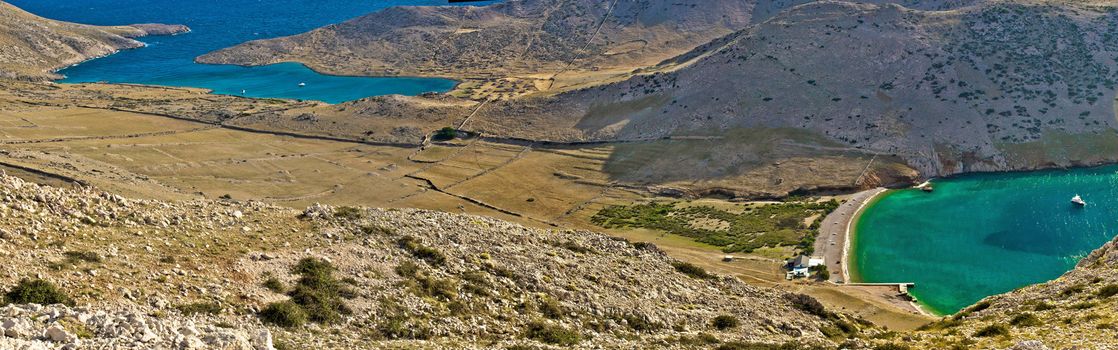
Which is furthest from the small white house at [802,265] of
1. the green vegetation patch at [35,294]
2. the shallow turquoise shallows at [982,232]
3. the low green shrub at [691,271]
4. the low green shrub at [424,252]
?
the green vegetation patch at [35,294]

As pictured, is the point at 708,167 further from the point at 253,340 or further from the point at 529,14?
the point at 529,14

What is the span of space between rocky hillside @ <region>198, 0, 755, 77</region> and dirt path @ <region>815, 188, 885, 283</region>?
70920 millimetres

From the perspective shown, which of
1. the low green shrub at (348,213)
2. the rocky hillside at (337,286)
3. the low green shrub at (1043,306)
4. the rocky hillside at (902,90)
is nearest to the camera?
the rocky hillside at (337,286)

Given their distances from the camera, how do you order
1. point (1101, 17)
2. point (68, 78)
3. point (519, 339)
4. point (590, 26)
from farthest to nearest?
1. point (590, 26)
2. point (68, 78)
3. point (1101, 17)
4. point (519, 339)

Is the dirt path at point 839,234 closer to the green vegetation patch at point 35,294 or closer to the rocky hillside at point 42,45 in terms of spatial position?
the green vegetation patch at point 35,294

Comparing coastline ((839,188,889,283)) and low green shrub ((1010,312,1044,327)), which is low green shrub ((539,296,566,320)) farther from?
coastline ((839,188,889,283))

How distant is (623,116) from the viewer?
10712 cm

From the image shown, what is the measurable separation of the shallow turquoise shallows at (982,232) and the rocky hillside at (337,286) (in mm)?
19643

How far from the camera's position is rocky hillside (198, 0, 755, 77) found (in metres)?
158

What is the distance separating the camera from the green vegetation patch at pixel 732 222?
70438mm

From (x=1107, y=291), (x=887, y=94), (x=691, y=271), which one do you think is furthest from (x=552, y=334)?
(x=887, y=94)

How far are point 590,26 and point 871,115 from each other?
8503 cm

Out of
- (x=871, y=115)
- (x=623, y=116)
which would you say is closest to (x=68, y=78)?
(x=623, y=116)

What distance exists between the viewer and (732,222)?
76125 millimetres
